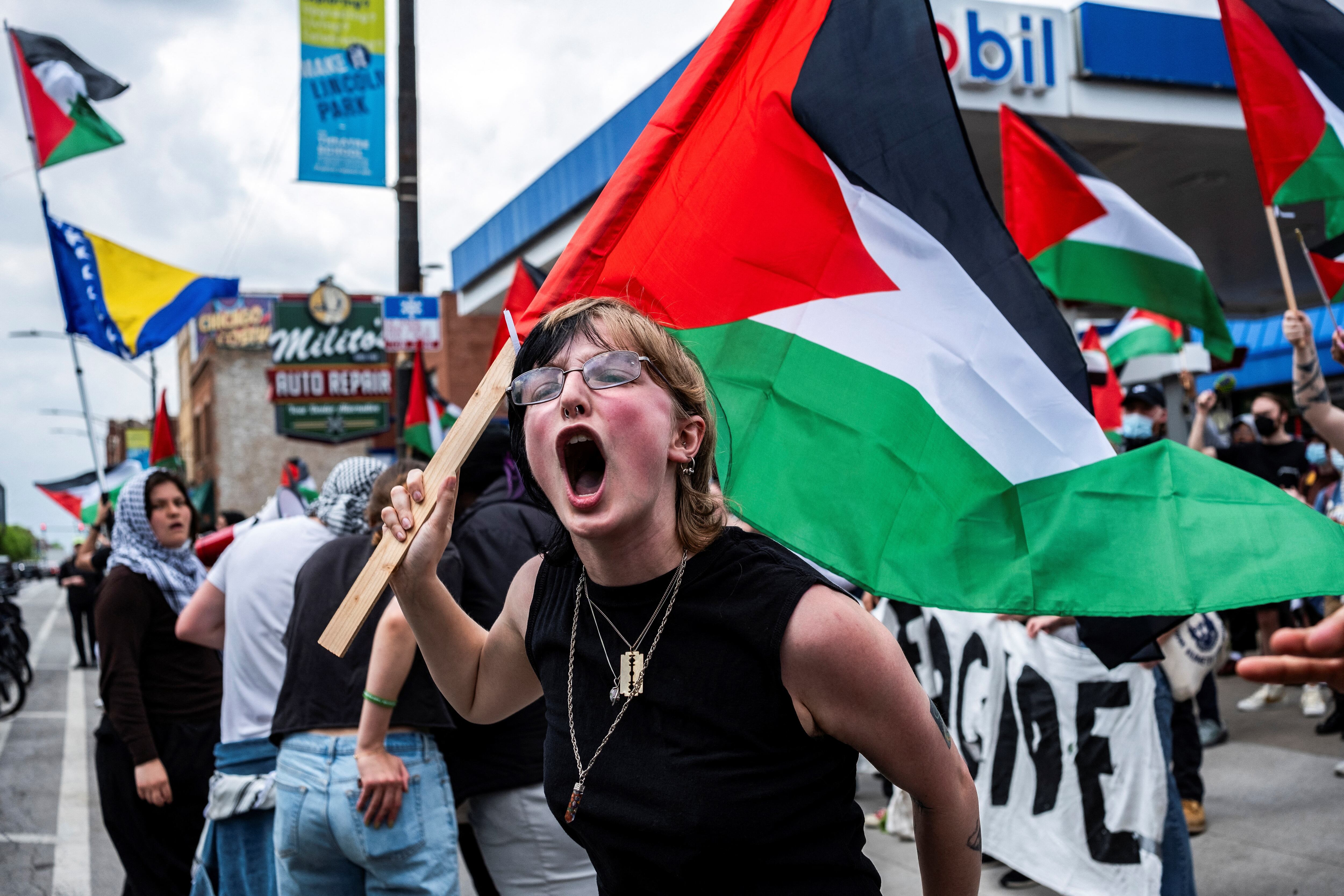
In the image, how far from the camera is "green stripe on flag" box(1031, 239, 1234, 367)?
15.9ft

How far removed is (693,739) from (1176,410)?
11097 millimetres

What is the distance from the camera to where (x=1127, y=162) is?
39.1 feet

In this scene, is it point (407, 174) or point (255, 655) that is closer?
point (255, 655)

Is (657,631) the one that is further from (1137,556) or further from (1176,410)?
(1176,410)

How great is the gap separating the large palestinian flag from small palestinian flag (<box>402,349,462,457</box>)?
780 cm

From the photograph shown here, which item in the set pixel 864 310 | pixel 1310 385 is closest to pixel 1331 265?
pixel 1310 385

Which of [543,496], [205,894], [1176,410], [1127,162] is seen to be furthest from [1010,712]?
[1127,162]

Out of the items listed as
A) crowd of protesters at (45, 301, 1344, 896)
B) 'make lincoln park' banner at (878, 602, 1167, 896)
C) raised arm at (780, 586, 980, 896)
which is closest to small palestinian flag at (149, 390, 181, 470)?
crowd of protesters at (45, 301, 1344, 896)

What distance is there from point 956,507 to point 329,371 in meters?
16.8

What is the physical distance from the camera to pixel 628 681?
5.82 feet

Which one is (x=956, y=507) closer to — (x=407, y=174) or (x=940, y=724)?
(x=940, y=724)

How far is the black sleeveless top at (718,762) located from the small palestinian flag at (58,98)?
881cm

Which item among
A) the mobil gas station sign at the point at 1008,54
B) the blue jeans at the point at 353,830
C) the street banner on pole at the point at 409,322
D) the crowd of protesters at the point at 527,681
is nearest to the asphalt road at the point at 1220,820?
the crowd of protesters at the point at 527,681

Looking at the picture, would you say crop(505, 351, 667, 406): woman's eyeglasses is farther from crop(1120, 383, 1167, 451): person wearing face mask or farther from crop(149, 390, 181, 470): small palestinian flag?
crop(149, 390, 181, 470): small palestinian flag
